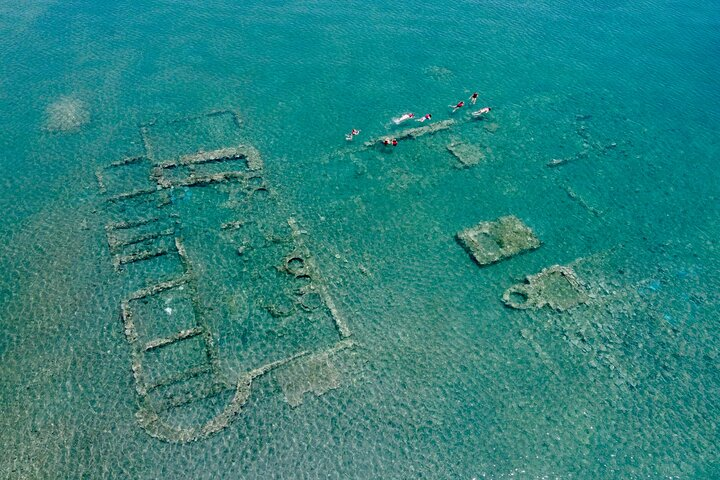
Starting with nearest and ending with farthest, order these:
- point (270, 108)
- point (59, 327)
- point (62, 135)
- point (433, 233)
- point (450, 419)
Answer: point (450, 419), point (59, 327), point (433, 233), point (62, 135), point (270, 108)

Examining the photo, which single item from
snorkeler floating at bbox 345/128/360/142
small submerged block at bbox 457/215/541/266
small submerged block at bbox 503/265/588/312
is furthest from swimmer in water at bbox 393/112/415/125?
small submerged block at bbox 503/265/588/312

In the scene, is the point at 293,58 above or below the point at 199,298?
above

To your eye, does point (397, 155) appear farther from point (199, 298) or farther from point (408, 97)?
point (199, 298)

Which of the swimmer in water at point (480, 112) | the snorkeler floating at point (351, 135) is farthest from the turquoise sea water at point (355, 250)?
the snorkeler floating at point (351, 135)

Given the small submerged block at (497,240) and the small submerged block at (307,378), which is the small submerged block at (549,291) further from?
the small submerged block at (307,378)

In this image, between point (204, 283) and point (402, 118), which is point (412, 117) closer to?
point (402, 118)

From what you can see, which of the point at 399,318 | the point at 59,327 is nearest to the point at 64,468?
the point at 59,327

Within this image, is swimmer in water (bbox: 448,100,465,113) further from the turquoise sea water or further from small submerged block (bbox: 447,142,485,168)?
small submerged block (bbox: 447,142,485,168)
